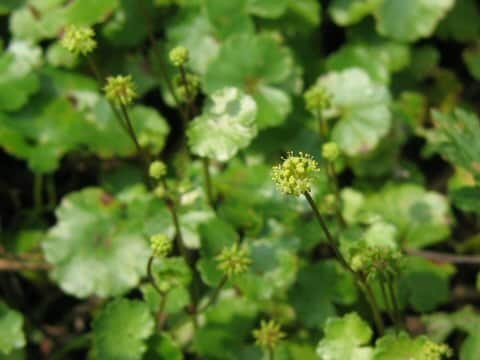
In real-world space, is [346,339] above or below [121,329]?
below

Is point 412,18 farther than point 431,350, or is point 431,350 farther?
point 412,18

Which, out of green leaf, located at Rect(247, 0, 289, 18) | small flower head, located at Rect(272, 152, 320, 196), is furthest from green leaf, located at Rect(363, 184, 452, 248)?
small flower head, located at Rect(272, 152, 320, 196)

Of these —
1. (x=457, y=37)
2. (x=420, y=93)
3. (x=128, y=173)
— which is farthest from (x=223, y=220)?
(x=457, y=37)

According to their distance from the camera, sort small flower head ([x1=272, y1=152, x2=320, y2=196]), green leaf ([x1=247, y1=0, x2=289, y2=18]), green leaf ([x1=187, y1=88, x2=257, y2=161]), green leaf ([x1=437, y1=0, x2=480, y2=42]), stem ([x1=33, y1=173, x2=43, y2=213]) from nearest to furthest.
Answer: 1. small flower head ([x1=272, y1=152, x2=320, y2=196])
2. green leaf ([x1=187, y1=88, x2=257, y2=161])
3. green leaf ([x1=247, y1=0, x2=289, y2=18])
4. stem ([x1=33, y1=173, x2=43, y2=213])
5. green leaf ([x1=437, y1=0, x2=480, y2=42])

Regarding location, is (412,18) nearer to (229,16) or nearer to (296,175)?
(229,16)

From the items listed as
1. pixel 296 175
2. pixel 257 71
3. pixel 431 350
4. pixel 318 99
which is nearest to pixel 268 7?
pixel 257 71

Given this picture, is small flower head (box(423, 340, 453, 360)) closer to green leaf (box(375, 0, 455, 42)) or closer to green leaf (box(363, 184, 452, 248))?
green leaf (box(363, 184, 452, 248))

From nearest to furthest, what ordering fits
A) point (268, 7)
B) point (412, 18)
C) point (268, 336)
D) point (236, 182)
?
point (268, 336) < point (236, 182) < point (268, 7) < point (412, 18)
